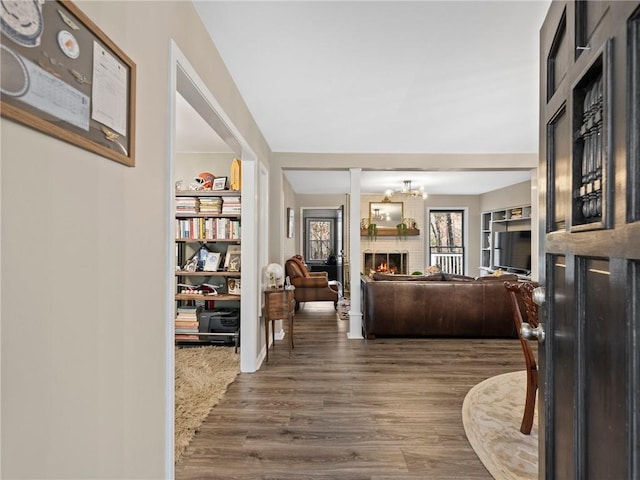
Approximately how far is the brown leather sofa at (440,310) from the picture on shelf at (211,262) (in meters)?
2.00

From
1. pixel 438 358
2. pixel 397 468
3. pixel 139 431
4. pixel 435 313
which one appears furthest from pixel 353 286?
pixel 139 431

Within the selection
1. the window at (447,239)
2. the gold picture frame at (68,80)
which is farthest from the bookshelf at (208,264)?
the window at (447,239)

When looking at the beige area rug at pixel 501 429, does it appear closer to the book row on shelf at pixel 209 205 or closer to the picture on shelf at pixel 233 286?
the picture on shelf at pixel 233 286

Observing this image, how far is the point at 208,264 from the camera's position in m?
4.32

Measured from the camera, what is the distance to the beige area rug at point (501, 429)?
2.01 m

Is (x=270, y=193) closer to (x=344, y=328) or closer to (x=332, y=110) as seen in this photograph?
(x=332, y=110)

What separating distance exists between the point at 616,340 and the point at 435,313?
3.91 meters

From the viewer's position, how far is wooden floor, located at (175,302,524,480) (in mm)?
1994

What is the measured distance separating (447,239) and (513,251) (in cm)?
194

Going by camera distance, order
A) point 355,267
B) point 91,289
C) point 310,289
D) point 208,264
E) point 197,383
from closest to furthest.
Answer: point 91,289 < point 197,383 < point 208,264 < point 355,267 < point 310,289

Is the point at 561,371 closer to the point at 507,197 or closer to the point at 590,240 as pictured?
the point at 590,240

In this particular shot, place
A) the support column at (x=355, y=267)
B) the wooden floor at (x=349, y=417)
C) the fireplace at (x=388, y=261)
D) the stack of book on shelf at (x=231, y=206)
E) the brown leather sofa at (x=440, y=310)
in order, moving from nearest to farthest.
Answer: the wooden floor at (x=349, y=417), the stack of book on shelf at (x=231, y=206), the brown leather sofa at (x=440, y=310), the support column at (x=355, y=267), the fireplace at (x=388, y=261)

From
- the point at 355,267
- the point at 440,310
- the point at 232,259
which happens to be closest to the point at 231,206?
the point at 232,259

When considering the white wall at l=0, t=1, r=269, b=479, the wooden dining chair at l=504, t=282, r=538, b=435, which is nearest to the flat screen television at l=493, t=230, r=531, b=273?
the wooden dining chair at l=504, t=282, r=538, b=435
